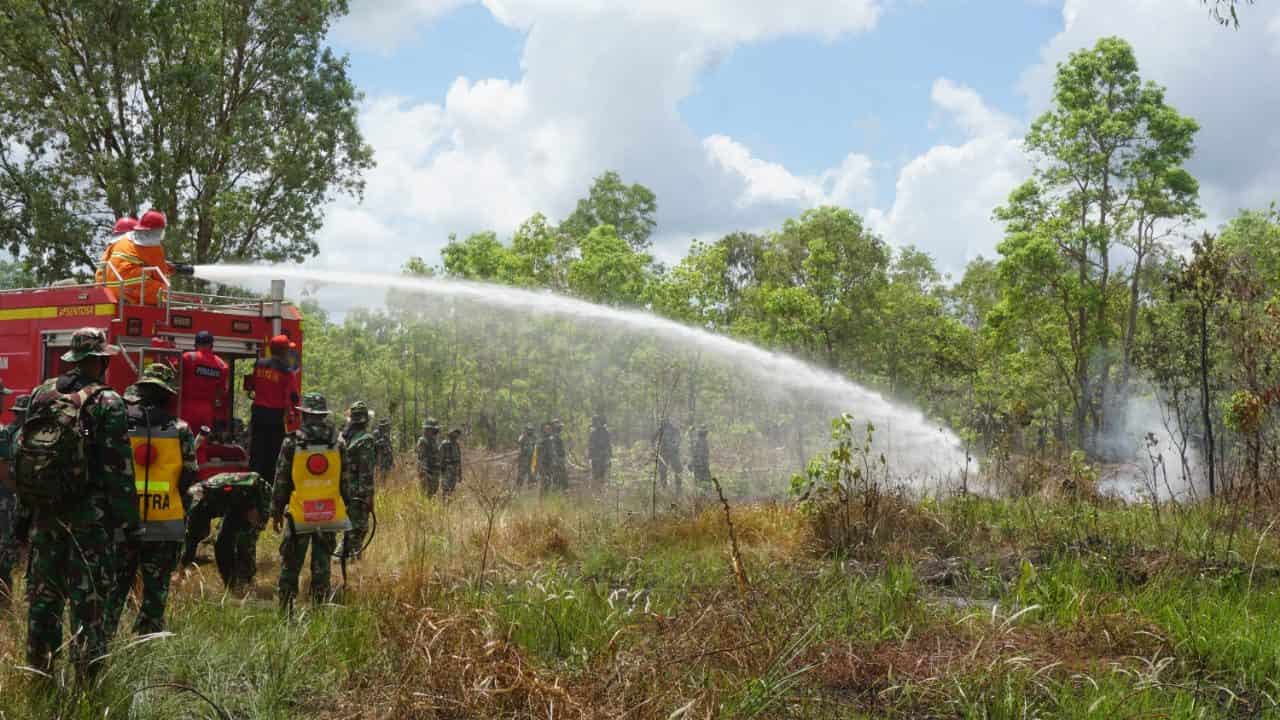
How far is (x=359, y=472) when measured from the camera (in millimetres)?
7312

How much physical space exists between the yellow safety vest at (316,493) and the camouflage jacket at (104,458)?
5.69 ft

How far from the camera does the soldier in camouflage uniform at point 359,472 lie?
718 centimetres

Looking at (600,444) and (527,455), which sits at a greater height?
(600,444)

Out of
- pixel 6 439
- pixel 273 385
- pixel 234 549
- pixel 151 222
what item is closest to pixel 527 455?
pixel 273 385

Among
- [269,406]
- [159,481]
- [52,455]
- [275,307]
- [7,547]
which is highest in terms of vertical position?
[275,307]

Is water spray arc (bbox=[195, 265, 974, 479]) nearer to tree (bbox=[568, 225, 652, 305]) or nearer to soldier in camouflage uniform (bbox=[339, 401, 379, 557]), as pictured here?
soldier in camouflage uniform (bbox=[339, 401, 379, 557])

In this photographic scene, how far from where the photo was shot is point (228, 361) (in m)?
9.29

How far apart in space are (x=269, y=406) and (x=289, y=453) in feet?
8.99

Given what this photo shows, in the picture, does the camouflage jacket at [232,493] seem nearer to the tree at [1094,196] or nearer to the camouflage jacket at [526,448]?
the camouflage jacket at [526,448]

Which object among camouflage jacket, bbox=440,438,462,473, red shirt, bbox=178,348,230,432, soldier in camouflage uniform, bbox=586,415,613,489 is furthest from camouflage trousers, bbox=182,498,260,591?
soldier in camouflage uniform, bbox=586,415,613,489

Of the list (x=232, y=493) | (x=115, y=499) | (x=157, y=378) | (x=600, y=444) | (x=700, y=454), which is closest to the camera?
(x=115, y=499)

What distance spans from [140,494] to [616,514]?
5.43 metres

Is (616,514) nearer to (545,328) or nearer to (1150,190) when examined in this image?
(545,328)

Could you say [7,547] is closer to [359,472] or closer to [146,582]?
[146,582]
